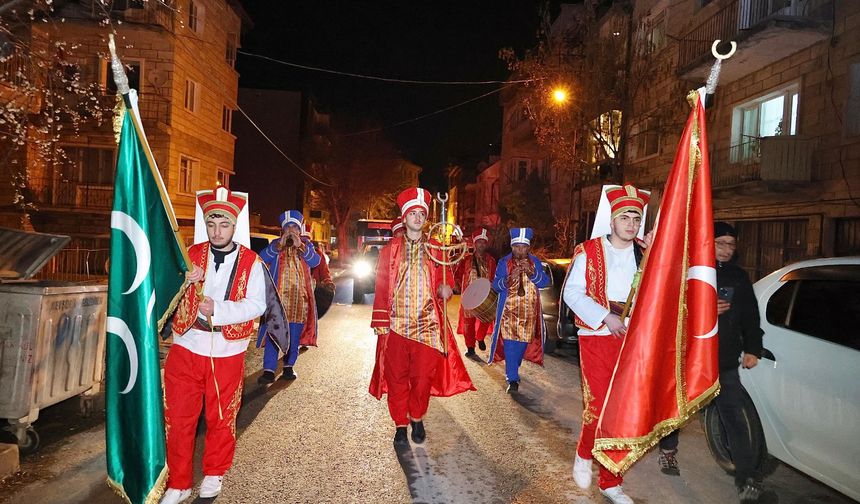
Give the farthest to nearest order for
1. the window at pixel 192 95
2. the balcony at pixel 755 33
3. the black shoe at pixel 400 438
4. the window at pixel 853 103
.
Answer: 1. the window at pixel 192 95
2. the balcony at pixel 755 33
3. the window at pixel 853 103
4. the black shoe at pixel 400 438

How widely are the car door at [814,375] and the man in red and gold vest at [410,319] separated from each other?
254 cm

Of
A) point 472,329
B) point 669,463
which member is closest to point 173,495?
point 669,463

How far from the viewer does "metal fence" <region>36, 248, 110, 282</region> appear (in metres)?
16.4

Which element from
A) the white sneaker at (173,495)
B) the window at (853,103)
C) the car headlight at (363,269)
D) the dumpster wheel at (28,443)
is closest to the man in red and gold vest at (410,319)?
the white sneaker at (173,495)

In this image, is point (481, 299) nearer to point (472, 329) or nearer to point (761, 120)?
point (472, 329)

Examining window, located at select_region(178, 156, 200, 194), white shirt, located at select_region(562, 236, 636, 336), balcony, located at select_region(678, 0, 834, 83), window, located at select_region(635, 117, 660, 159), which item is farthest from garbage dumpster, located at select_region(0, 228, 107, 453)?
window, located at select_region(635, 117, 660, 159)

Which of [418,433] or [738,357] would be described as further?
[418,433]

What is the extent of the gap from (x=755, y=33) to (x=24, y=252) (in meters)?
14.2

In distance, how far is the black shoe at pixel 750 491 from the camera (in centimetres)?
430

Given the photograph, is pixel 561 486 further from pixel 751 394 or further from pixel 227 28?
pixel 227 28

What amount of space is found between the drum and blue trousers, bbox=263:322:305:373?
2243 mm

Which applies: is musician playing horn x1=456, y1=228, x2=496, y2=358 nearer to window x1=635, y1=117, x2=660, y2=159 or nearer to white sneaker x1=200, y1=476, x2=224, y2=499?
white sneaker x1=200, y1=476, x2=224, y2=499

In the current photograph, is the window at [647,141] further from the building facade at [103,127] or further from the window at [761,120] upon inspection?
the building facade at [103,127]

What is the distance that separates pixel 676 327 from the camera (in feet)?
11.3
